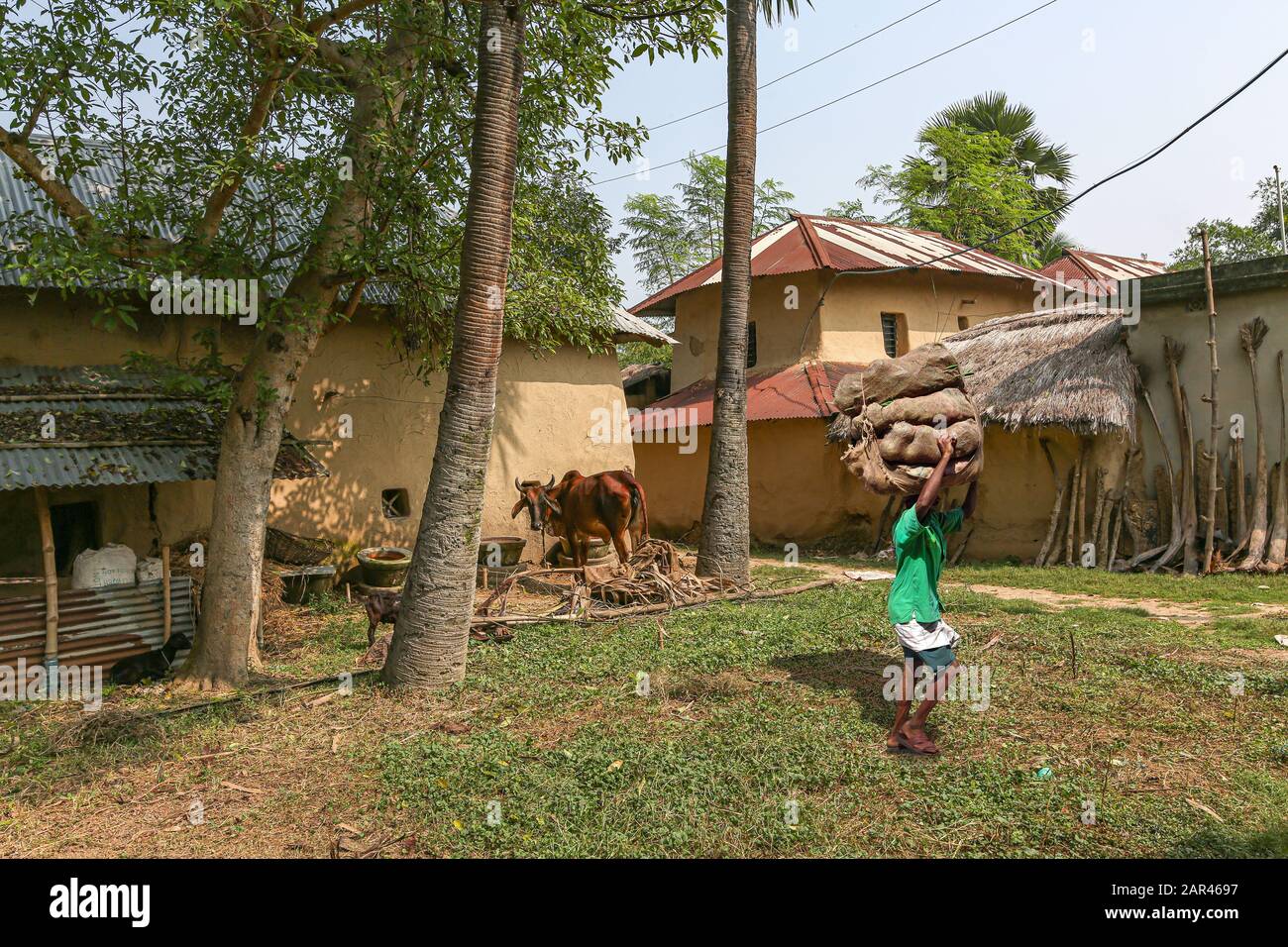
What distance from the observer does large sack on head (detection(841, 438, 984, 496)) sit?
5.89 meters

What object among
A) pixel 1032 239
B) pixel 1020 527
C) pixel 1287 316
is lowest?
pixel 1020 527

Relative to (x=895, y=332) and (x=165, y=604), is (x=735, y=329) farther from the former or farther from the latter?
(x=895, y=332)

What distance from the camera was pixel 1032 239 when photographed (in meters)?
29.2

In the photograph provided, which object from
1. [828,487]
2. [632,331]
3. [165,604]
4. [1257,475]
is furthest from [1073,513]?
[165,604]

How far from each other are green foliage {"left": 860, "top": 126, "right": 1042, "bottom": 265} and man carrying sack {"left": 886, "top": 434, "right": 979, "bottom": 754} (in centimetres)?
2292

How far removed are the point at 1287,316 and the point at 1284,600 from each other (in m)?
4.60

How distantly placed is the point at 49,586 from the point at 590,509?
6322 mm

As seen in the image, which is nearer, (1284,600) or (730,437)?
(1284,600)

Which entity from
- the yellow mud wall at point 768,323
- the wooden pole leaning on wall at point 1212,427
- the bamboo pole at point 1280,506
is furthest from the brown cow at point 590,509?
the bamboo pole at point 1280,506

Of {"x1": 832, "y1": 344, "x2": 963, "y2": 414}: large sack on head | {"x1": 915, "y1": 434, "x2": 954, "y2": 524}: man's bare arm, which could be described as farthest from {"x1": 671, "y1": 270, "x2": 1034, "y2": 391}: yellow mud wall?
{"x1": 915, "y1": 434, "x2": 954, "y2": 524}: man's bare arm

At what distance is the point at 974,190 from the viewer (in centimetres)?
2647
